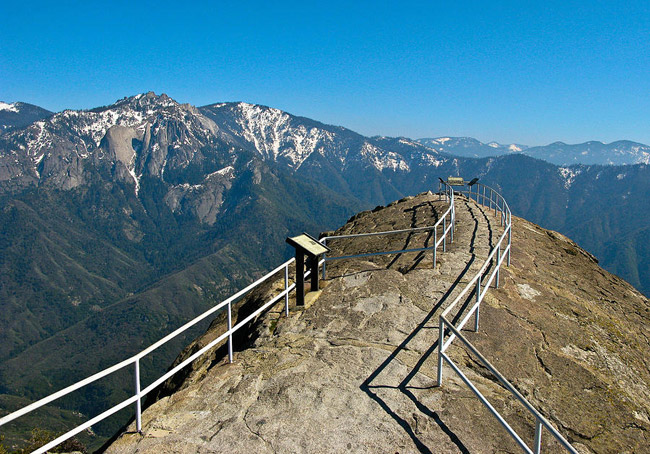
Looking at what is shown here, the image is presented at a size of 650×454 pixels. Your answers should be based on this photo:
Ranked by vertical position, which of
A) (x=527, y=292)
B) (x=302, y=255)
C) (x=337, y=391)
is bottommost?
(x=337, y=391)

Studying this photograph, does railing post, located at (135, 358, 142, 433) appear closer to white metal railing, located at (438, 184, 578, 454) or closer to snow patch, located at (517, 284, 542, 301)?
white metal railing, located at (438, 184, 578, 454)

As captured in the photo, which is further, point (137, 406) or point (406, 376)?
point (406, 376)

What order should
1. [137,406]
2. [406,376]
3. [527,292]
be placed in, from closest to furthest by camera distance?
[137,406], [406,376], [527,292]

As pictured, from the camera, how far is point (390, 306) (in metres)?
12.3

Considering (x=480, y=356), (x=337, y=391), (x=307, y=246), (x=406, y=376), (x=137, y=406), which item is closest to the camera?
(x=480, y=356)

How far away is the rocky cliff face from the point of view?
726cm

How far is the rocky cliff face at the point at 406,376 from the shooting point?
726 centimetres

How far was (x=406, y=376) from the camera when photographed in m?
8.88

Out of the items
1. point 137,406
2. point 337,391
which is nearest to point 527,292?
point 337,391

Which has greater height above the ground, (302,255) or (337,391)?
(302,255)

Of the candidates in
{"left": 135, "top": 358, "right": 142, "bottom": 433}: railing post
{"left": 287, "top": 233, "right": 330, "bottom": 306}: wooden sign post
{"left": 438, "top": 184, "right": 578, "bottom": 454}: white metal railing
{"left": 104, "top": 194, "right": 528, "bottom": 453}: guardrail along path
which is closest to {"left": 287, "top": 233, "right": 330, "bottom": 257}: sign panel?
{"left": 287, "top": 233, "right": 330, "bottom": 306}: wooden sign post

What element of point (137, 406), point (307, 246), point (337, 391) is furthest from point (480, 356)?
point (307, 246)

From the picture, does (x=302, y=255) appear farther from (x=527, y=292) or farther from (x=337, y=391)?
(x=527, y=292)

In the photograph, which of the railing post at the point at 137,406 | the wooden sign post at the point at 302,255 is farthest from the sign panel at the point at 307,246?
the railing post at the point at 137,406
